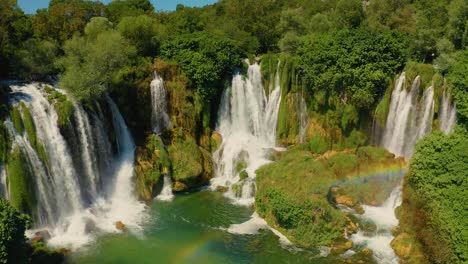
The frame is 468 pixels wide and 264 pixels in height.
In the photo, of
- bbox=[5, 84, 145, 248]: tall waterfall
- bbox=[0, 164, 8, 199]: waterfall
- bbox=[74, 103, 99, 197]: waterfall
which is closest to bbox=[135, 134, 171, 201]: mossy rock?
bbox=[5, 84, 145, 248]: tall waterfall

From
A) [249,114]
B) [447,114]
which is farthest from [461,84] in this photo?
[249,114]

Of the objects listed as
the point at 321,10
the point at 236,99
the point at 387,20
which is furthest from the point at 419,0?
the point at 236,99

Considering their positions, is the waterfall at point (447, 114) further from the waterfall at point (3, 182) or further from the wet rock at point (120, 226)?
the waterfall at point (3, 182)

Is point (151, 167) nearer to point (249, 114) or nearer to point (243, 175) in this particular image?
point (243, 175)

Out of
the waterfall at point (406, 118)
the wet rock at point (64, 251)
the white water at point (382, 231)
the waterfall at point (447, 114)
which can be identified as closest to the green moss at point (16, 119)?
the wet rock at point (64, 251)

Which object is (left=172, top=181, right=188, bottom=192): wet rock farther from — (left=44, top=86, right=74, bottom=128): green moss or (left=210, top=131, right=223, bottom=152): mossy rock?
(left=44, top=86, right=74, bottom=128): green moss
